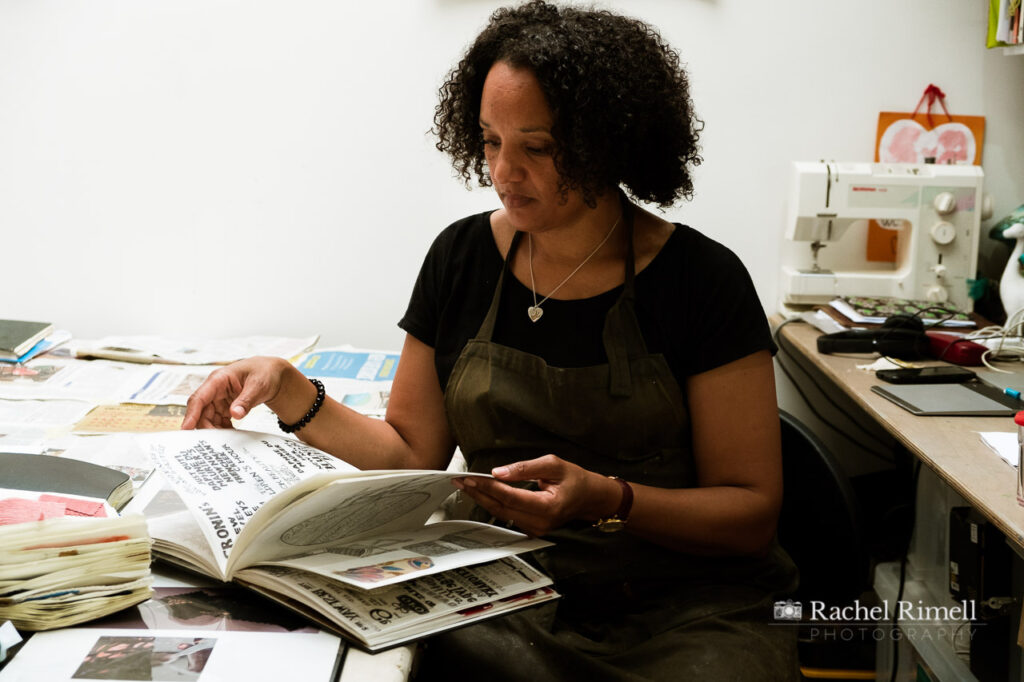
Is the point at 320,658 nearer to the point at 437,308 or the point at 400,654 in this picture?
the point at 400,654

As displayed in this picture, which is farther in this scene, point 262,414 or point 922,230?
point 922,230

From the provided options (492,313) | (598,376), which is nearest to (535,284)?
(492,313)

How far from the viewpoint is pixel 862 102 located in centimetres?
231

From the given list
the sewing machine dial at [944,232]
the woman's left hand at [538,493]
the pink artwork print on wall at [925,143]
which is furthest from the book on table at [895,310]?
the woman's left hand at [538,493]

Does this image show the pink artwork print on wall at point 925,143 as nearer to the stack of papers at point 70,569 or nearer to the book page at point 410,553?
the book page at point 410,553

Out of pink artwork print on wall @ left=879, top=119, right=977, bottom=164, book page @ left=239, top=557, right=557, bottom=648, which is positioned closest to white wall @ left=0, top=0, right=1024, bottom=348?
pink artwork print on wall @ left=879, top=119, right=977, bottom=164

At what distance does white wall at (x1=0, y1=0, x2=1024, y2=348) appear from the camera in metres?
2.30

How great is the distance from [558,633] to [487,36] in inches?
32.5

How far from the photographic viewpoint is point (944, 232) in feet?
7.06

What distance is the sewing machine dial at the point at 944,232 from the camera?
2150 millimetres

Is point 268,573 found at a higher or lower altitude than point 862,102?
lower

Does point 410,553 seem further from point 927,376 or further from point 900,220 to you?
point 900,220

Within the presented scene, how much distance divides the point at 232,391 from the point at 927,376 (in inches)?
47.9

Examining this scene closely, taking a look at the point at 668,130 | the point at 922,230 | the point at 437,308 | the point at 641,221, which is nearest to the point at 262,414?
the point at 437,308
